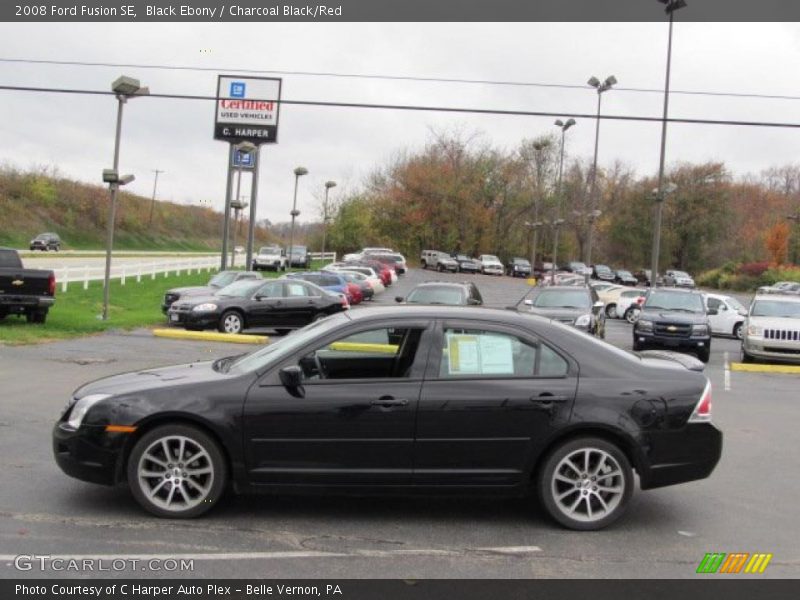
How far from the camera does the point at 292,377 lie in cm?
542

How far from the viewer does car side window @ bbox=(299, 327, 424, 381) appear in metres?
5.70

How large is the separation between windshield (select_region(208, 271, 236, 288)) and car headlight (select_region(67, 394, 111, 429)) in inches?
788

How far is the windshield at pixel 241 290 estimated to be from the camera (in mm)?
20469

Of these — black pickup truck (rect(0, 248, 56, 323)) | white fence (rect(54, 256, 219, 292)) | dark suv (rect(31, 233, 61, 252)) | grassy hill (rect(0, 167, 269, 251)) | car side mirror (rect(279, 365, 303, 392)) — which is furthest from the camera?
grassy hill (rect(0, 167, 269, 251))

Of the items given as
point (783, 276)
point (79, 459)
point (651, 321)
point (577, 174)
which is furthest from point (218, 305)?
point (577, 174)

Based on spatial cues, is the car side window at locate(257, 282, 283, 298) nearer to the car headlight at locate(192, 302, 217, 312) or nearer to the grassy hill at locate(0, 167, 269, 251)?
the car headlight at locate(192, 302, 217, 312)

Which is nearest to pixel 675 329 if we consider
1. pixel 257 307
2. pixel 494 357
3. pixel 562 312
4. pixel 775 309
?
pixel 775 309

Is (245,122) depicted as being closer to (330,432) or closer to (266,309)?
(266,309)

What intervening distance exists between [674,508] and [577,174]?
8774 cm

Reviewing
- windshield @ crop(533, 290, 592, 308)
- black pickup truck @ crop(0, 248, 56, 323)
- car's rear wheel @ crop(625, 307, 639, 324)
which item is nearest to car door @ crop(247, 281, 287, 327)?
black pickup truck @ crop(0, 248, 56, 323)

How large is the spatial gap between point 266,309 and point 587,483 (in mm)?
15501
